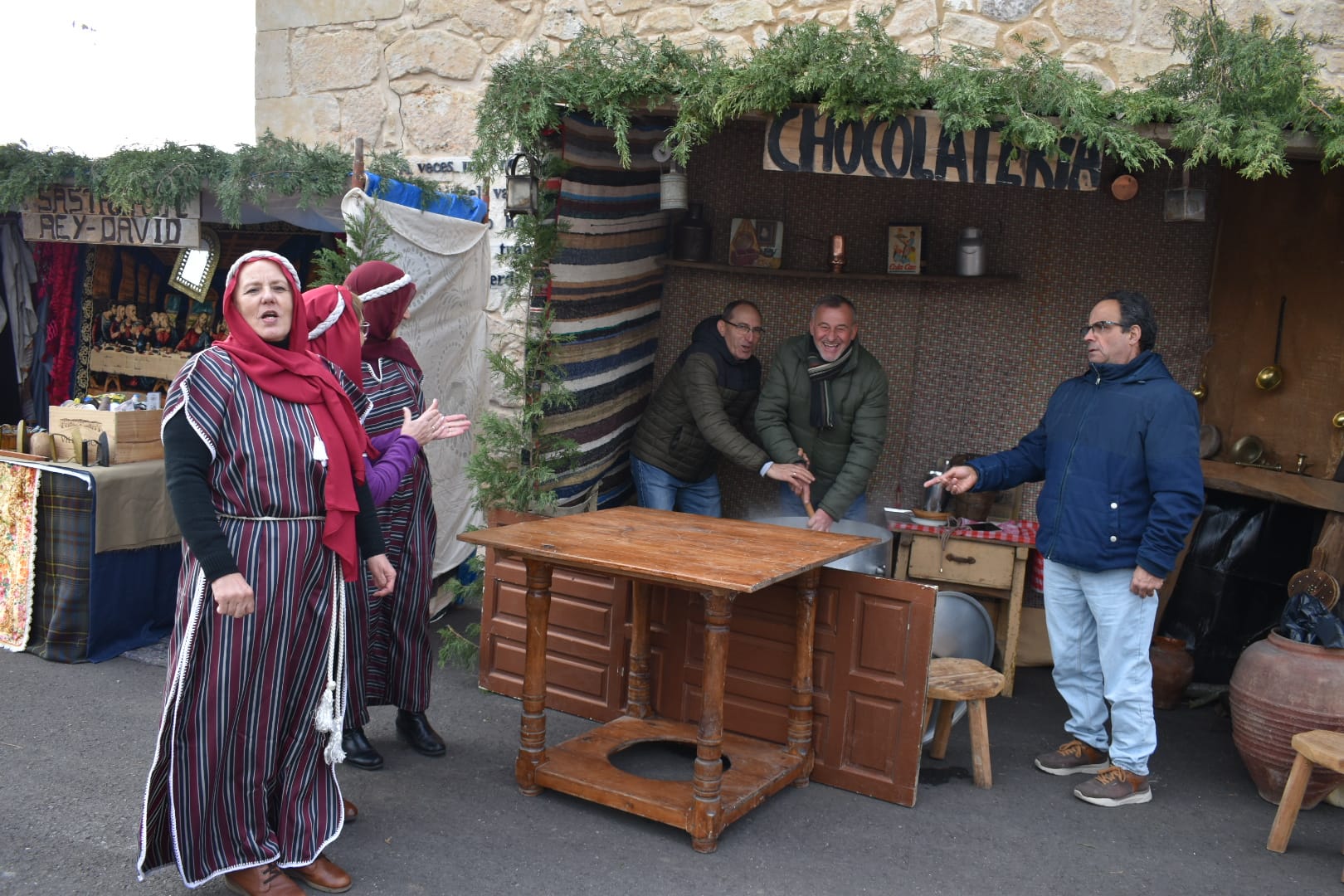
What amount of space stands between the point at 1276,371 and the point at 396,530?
4.36 meters

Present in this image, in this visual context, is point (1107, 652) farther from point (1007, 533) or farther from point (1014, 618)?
point (1007, 533)

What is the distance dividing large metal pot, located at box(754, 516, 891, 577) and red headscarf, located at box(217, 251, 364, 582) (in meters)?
1.86

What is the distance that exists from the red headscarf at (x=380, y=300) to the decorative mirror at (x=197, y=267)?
10.5 feet

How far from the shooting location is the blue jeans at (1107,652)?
398cm

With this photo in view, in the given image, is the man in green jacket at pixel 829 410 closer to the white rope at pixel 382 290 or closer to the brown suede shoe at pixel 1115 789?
the brown suede shoe at pixel 1115 789

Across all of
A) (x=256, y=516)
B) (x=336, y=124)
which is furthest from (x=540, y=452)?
(x=336, y=124)

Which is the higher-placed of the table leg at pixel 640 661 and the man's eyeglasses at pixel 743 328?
the man's eyeglasses at pixel 743 328

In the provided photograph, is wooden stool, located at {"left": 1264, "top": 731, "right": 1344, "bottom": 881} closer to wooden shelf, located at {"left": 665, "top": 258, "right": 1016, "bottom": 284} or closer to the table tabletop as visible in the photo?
the table tabletop

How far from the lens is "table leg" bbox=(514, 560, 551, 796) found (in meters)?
3.76

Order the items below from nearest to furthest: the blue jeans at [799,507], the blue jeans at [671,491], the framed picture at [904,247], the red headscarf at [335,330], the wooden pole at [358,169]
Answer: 1. the red headscarf at [335,330]
2. the wooden pole at [358,169]
3. the blue jeans at [799,507]
4. the blue jeans at [671,491]
5. the framed picture at [904,247]

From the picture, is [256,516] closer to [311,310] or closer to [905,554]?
[311,310]

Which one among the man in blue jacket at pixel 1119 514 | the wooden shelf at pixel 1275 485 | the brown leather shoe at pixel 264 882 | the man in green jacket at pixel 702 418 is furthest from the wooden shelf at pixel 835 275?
the brown leather shoe at pixel 264 882

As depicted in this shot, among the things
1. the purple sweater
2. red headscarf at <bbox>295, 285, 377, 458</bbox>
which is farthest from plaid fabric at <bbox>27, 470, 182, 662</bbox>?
the purple sweater

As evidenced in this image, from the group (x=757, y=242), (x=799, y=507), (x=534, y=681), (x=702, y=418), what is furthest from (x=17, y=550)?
(x=757, y=242)
